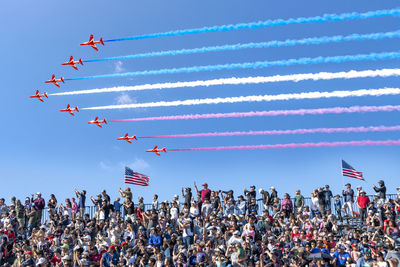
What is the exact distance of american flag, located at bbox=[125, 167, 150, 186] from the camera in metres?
27.4

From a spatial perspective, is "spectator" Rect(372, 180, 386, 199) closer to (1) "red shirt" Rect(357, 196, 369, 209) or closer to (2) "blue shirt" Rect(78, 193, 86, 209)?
(1) "red shirt" Rect(357, 196, 369, 209)

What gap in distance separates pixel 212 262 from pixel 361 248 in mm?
5226

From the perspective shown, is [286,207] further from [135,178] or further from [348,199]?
[135,178]

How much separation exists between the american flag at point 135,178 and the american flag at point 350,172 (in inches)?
510

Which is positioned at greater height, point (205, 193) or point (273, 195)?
point (205, 193)

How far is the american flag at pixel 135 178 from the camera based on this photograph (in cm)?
2741

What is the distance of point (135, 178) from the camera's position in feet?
91.2

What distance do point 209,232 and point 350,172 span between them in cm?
1090

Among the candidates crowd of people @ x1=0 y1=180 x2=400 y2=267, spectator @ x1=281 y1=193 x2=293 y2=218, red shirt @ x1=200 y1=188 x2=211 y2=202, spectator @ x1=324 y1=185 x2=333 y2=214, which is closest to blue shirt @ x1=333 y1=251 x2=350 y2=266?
crowd of people @ x1=0 y1=180 x2=400 y2=267

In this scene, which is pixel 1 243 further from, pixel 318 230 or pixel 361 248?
pixel 361 248

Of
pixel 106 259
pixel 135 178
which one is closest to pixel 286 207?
pixel 106 259

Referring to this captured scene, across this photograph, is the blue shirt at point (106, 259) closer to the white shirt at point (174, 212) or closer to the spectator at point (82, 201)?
the white shirt at point (174, 212)

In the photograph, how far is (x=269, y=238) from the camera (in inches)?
612

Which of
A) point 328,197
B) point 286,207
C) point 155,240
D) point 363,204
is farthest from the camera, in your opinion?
point 328,197
